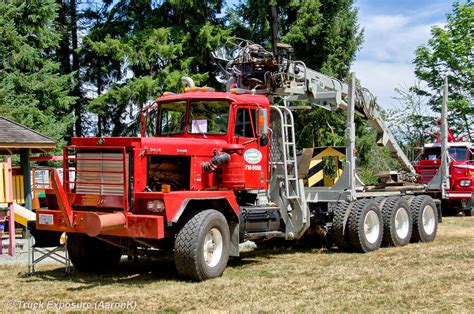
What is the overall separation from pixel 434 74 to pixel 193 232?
27.3 metres

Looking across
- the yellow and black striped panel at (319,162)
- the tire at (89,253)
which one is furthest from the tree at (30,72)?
the tire at (89,253)

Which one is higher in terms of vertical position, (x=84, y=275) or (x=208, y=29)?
(x=208, y=29)

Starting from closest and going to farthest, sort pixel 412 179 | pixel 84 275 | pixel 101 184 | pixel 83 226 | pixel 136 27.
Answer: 1. pixel 83 226
2. pixel 101 184
3. pixel 84 275
4. pixel 412 179
5. pixel 136 27

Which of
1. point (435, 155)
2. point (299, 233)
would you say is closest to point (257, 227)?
point (299, 233)

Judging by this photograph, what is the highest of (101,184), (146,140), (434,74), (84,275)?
(434,74)

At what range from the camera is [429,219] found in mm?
13930

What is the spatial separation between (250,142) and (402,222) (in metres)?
4.85

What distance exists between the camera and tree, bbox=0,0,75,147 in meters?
23.3

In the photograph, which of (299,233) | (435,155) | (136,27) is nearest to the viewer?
(299,233)

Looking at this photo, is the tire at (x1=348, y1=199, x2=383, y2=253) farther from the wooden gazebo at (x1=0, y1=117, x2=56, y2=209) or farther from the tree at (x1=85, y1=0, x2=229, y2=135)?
the tree at (x1=85, y1=0, x2=229, y2=135)

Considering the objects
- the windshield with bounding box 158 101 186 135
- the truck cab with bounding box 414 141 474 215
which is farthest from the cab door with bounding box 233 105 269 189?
the truck cab with bounding box 414 141 474 215

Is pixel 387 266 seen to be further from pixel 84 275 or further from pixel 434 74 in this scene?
pixel 434 74

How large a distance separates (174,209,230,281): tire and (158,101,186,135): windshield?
1885mm

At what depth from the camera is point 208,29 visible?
2580 cm
